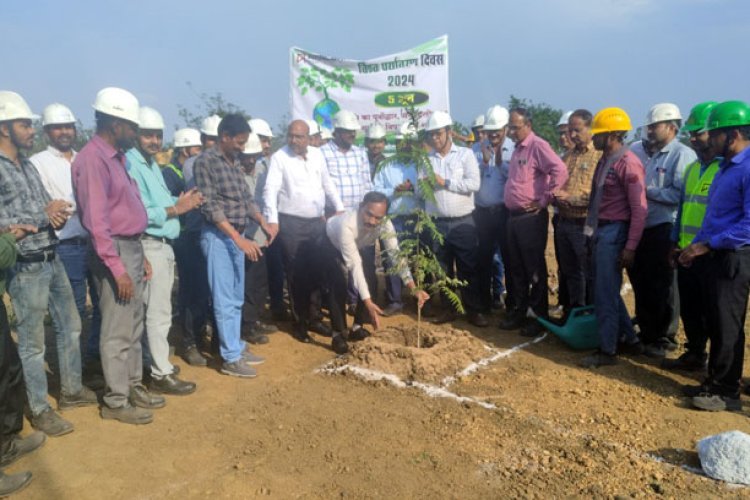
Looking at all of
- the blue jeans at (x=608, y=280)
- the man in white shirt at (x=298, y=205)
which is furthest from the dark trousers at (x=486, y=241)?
the man in white shirt at (x=298, y=205)

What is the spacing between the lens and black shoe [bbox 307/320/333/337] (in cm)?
648

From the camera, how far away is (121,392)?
14.3 feet

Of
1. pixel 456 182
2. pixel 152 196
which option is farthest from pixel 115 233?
pixel 456 182

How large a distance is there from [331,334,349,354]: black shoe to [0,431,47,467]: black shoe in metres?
2.78

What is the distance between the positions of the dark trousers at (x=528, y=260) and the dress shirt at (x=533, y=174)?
7.6 inches

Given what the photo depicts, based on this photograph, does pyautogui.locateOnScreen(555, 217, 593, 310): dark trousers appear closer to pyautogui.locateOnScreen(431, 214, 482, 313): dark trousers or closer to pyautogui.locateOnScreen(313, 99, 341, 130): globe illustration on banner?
pyautogui.locateOnScreen(431, 214, 482, 313): dark trousers

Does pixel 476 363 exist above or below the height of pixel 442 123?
below

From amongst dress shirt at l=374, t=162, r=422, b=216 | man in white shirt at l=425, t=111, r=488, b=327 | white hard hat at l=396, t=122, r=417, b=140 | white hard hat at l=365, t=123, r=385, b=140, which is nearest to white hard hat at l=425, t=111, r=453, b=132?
man in white shirt at l=425, t=111, r=488, b=327

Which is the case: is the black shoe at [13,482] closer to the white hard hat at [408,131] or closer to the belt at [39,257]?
the belt at [39,257]

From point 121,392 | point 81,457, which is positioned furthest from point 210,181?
point 81,457

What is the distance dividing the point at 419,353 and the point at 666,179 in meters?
3.00

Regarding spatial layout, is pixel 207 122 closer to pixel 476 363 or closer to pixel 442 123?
pixel 442 123

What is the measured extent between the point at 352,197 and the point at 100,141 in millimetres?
3353

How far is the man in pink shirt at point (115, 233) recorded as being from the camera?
397 centimetres
